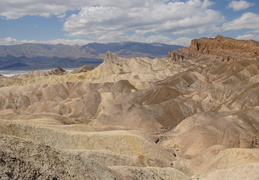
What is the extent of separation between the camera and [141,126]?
5272 cm

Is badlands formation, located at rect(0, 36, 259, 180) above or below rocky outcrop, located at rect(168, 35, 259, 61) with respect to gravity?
below

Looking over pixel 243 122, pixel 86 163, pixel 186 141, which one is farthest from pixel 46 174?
pixel 243 122

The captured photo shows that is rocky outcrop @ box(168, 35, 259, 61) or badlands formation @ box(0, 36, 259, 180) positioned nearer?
badlands formation @ box(0, 36, 259, 180)

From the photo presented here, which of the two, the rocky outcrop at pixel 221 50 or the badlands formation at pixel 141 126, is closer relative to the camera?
the badlands formation at pixel 141 126

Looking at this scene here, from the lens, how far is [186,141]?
40.1m

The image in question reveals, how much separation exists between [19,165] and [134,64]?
367 ft

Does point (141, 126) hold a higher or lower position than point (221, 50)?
lower

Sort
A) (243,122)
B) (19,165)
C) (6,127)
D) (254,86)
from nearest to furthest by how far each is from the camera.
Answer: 1. (19,165)
2. (6,127)
3. (243,122)
4. (254,86)

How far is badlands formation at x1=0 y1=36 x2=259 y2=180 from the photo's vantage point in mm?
18328

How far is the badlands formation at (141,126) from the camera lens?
60.1ft

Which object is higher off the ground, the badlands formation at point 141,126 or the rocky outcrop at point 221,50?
the rocky outcrop at point 221,50

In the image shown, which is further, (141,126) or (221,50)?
(221,50)

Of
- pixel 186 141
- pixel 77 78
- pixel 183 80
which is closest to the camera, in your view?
pixel 186 141

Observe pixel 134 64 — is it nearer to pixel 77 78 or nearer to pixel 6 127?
pixel 77 78
